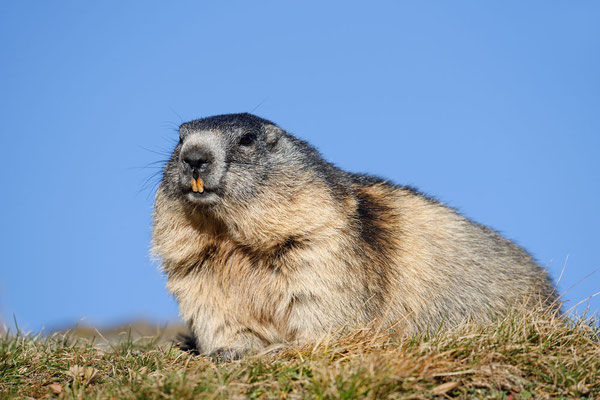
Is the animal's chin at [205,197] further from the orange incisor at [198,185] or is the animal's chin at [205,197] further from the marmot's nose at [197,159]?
the marmot's nose at [197,159]

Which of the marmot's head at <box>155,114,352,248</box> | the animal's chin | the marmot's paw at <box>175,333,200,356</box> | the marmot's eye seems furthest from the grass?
the marmot's eye

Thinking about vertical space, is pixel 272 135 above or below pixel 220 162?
above

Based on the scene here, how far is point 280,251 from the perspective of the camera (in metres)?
6.27

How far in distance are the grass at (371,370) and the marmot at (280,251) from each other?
1.77ft

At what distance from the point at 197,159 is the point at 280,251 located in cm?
130

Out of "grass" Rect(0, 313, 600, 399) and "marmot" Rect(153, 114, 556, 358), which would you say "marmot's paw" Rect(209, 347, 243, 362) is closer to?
"marmot" Rect(153, 114, 556, 358)

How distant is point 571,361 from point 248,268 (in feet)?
10.6

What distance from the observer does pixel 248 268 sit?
20.9 ft

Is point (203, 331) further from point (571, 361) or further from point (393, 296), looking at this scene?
point (571, 361)

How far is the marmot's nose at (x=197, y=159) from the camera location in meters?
6.03

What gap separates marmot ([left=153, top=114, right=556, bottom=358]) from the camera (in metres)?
6.12

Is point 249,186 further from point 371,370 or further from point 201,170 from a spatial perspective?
point 371,370

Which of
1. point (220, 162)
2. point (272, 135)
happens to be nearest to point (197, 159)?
point (220, 162)

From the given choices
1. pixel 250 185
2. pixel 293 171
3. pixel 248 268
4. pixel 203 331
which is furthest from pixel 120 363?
pixel 293 171
